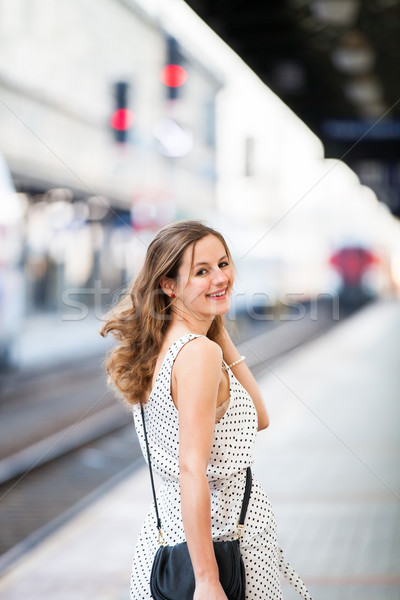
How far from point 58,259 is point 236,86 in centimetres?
696

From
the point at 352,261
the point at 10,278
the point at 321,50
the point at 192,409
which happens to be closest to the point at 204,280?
the point at 192,409

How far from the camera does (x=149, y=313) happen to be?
6.02 ft

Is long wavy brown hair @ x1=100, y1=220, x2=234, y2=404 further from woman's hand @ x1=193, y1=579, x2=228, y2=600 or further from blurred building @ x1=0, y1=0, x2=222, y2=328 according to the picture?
blurred building @ x1=0, y1=0, x2=222, y2=328

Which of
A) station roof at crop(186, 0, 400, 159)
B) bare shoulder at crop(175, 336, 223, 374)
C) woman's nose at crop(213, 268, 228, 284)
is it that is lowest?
bare shoulder at crop(175, 336, 223, 374)

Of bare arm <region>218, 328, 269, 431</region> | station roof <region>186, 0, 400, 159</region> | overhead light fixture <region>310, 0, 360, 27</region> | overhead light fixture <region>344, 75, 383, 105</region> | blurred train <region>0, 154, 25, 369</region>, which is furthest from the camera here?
blurred train <region>0, 154, 25, 369</region>

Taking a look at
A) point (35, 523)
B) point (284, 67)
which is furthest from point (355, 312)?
point (35, 523)

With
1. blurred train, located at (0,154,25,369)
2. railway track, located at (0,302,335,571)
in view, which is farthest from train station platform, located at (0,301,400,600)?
blurred train, located at (0,154,25,369)

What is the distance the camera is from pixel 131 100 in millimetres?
17453

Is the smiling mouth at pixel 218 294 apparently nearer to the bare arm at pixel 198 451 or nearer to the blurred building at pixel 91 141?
the bare arm at pixel 198 451

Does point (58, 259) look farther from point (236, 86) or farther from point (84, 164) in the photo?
point (236, 86)

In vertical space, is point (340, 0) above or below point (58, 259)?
above

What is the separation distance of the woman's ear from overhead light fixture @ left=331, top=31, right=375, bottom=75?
5404 millimetres

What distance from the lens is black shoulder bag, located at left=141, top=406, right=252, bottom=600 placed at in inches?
65.2

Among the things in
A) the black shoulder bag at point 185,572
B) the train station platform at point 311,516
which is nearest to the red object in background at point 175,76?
the train station platform at point 311,516
